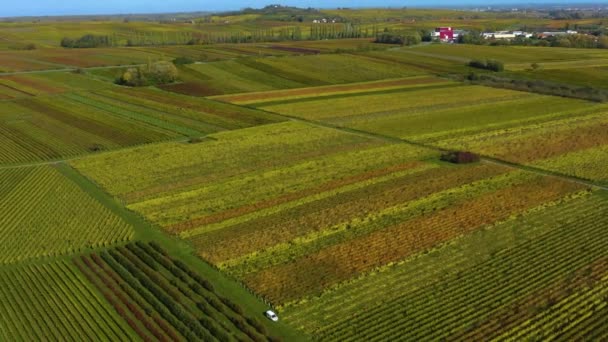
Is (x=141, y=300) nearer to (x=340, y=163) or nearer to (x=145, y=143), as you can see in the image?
(x=340, y=163)

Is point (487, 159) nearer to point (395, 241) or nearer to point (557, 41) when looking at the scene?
point (395, 241)

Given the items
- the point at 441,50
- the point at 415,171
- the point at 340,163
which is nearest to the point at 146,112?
the point at 340,163

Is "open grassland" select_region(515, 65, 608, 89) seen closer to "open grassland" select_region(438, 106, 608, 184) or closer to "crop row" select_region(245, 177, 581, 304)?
"open grassland" select_region(438, 106, 608, 184)

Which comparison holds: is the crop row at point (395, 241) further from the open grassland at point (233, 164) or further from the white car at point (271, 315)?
the open grassland at point (233, 164)

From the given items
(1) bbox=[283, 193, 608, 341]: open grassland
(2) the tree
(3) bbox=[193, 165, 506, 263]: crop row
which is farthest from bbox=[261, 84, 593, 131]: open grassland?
(2) the tree

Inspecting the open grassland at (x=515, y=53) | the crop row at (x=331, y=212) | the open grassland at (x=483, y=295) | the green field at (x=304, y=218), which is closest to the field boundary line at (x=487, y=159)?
the green field at (x=304, y=218)

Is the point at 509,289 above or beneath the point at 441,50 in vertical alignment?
beneath
